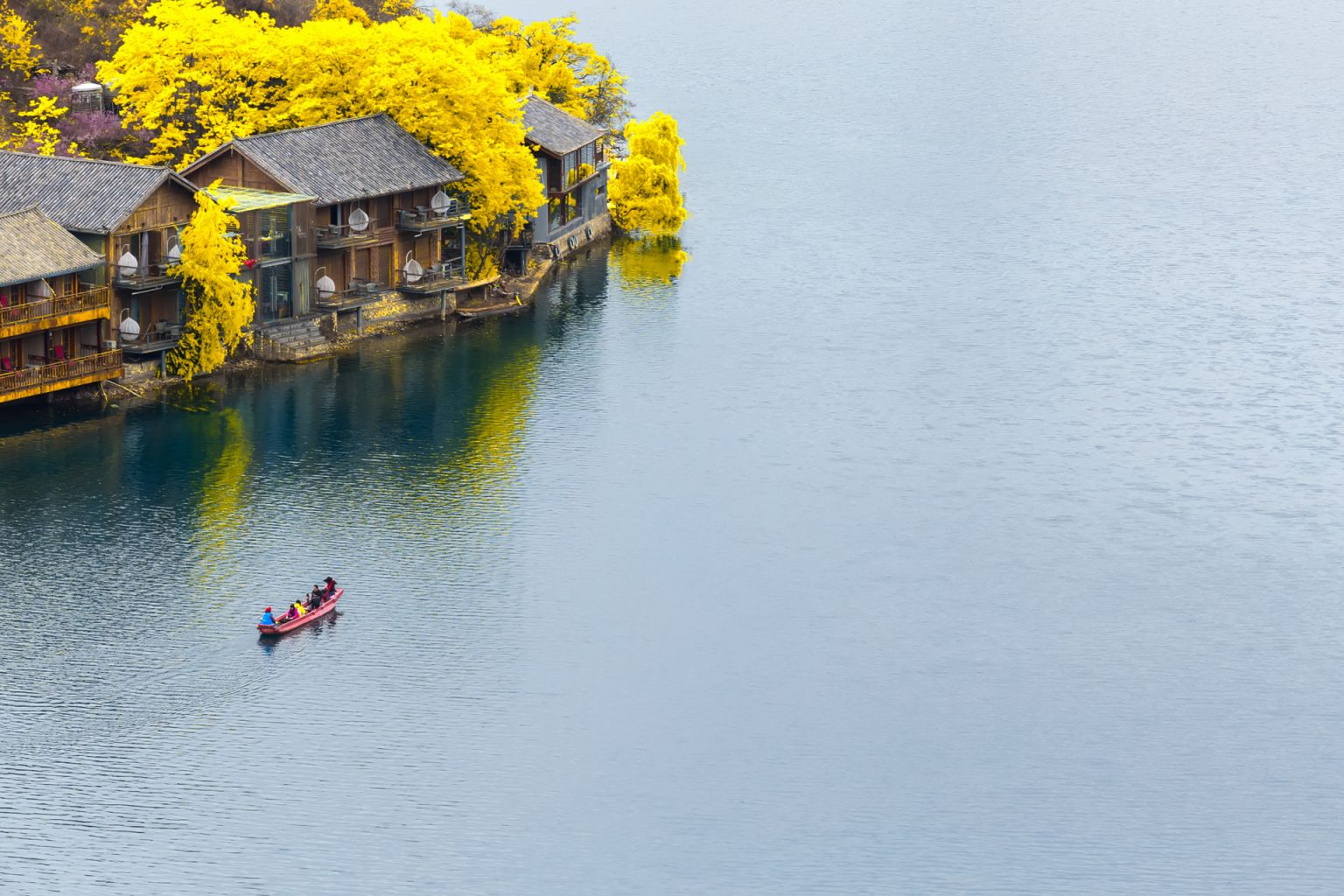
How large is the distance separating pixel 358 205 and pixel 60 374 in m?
22.5

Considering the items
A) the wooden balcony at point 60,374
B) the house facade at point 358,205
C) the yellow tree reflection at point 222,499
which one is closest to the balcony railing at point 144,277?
the wooden balcony at point 60,374

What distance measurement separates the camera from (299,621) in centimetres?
7738

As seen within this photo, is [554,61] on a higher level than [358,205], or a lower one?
higher

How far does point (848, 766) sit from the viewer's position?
7012 centimetres

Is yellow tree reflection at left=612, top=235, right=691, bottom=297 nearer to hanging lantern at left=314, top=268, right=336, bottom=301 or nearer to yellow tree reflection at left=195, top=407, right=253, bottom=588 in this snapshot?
hanging lantern at left=314, top=268, right=336, bottom=301

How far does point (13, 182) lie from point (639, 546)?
1617 inches

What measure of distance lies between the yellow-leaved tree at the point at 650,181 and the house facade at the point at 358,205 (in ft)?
74.1

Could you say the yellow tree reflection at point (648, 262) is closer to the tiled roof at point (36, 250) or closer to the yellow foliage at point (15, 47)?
the yellow foliage at point (15, 47)

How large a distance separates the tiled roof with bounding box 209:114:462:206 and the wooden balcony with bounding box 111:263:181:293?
10.9 meters

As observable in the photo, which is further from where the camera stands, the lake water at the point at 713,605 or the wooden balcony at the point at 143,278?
the wooden balcony at the point at 143,278

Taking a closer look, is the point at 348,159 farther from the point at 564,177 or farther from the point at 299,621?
the point at 299,621

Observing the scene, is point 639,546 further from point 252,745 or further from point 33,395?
point 33,395

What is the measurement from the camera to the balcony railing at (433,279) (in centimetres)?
11969

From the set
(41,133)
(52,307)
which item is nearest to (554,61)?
(41,133)
